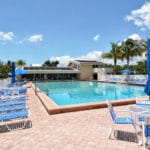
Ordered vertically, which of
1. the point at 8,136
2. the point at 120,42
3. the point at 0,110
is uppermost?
the point at 120,42

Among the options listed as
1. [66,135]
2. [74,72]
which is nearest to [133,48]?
[74,72]

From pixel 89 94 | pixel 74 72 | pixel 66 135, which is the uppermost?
pixel 74 72

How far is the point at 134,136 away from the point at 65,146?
1822 millimetres

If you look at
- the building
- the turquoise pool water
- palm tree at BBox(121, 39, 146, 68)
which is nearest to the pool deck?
the turquoise pool water

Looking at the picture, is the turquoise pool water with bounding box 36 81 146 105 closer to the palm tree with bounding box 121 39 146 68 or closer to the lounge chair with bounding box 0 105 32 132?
the lounge chair with bounding box 0 105 32 132

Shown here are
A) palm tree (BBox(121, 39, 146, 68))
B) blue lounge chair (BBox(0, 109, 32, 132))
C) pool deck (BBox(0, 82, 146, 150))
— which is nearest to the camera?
pool deck (BBox(0, 82, 146, 150))

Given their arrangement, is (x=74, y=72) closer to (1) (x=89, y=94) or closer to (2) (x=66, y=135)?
(1) (x=89, y=94)

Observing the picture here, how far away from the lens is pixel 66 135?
17.0ft

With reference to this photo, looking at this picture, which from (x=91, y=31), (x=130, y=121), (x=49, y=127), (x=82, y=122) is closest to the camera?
(x=130, y=121)

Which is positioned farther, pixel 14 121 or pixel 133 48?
pixel 133 48

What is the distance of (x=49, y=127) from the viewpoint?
599cm

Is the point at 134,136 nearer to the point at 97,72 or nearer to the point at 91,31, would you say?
the point at 91,31

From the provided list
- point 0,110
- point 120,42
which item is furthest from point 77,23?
point 0,110

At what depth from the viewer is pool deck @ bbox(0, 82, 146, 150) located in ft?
14.5
